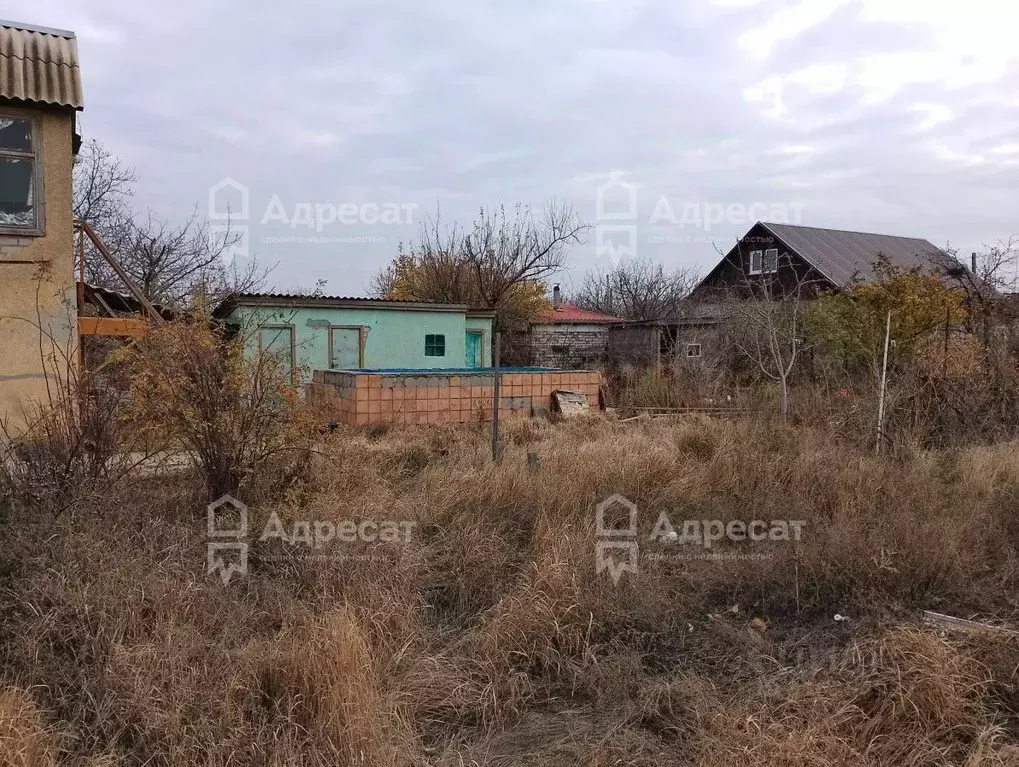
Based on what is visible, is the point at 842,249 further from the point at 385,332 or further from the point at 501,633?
the point at 501,633

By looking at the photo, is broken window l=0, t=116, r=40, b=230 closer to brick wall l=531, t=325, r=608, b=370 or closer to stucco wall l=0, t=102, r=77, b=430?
stucco wall l=0, t=102, r=77, b=430

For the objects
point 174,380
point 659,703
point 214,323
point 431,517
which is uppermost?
point 214,323

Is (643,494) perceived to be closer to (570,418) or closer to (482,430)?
(482,430)

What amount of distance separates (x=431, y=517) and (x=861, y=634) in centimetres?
316

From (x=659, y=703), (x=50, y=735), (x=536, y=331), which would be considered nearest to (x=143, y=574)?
(x=50, y=735)

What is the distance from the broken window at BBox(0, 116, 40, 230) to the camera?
7797 mm

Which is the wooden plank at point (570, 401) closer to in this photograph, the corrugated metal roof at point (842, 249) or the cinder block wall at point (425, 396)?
the cinder block wall at point (425, 396)

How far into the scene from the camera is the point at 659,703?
11.7ft

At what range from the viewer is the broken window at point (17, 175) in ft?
25.6

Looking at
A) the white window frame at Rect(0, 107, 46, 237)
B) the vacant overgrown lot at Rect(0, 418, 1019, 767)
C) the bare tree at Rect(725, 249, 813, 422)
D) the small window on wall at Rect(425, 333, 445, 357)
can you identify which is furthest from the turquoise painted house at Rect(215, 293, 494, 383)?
the vacant overgrown lot at Rect(0, 418, 1019, 767)

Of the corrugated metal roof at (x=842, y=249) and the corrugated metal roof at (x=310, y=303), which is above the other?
the corrugated metal roof at (x=842, y=249)

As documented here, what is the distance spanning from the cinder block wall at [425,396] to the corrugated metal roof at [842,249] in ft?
49.2

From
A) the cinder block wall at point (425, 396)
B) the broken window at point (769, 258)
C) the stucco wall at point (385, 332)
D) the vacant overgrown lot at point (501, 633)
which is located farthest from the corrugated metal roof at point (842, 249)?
the vacant overgrown lot at point (501, 633)

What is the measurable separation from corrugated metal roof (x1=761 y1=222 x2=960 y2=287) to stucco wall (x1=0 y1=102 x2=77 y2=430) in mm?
21846
